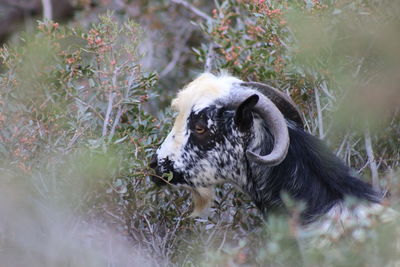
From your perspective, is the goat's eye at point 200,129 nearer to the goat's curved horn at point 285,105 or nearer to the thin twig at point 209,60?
the goat's curved horn at point 285,105

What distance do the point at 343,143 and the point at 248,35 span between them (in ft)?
5.33

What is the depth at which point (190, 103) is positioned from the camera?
5.49m

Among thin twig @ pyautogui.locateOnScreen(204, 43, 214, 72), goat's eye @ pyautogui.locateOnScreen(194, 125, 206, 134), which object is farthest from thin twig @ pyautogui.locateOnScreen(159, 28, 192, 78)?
goat's eye @ pyautogui.locateOnScreen(194, 125, 206, 134)

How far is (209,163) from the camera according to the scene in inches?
212

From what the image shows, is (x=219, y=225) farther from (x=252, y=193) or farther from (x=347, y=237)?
(x=347, y=237)

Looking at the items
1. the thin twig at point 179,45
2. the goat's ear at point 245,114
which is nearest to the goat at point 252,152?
the goat's ear at point 245,114

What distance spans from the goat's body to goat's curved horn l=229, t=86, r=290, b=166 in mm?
159

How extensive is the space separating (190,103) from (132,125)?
744 mm

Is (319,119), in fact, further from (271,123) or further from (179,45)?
(179,45)

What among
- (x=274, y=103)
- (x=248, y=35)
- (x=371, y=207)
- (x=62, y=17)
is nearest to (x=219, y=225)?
(x=274, y=103)

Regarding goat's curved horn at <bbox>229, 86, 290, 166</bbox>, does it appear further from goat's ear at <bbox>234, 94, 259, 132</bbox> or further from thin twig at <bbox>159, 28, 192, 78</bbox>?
thin twig at <bbox>159, 28, 192, 78</bbox>

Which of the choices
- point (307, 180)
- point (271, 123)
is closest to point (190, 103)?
point (271, 123)

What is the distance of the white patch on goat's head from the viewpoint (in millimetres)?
5422

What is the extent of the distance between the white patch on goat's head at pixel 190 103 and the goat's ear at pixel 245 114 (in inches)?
9.5
